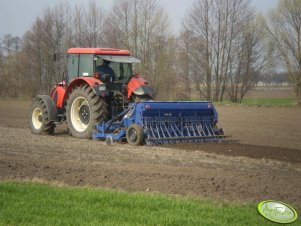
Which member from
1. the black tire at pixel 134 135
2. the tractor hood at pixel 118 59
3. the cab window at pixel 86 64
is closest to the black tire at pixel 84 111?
the cab window at pixel 86 64

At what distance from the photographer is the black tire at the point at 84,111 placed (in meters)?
12.2

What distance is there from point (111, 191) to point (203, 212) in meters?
1.48

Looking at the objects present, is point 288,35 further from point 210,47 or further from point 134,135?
point 134,135

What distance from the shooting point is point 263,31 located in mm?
41000

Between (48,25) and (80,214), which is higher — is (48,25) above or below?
above

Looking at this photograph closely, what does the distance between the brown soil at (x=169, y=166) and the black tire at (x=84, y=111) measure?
1.23ft

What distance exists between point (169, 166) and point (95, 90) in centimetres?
429

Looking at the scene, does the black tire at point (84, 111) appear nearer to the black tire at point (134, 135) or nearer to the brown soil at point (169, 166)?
the brown soil at point (169, 166)

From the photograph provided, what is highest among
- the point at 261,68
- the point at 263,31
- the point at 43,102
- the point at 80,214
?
the point at 263,31

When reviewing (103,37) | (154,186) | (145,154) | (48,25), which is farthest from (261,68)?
(154,186)

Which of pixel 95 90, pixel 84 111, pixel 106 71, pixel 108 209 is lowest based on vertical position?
pixel 108 209

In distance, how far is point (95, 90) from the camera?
476 inches

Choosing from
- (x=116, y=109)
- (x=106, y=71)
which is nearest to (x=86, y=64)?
(x=106, y=71)

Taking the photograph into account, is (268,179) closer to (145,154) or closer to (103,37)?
(145,154)
